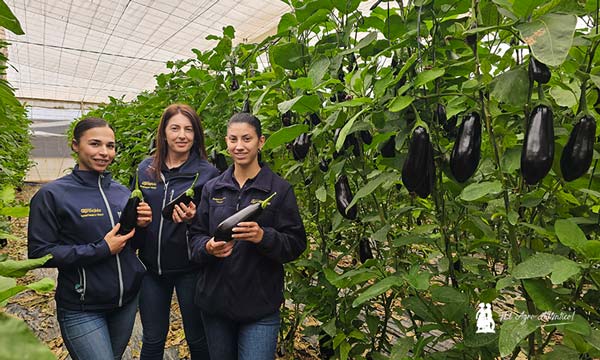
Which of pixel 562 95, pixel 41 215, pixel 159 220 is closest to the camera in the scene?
pixel 562 95

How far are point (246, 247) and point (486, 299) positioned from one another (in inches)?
33.2

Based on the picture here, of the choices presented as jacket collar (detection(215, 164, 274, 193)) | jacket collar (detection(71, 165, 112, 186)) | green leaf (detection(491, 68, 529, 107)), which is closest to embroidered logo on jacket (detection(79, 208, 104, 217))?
jacket collar (detection(71, 165, 112, 186))

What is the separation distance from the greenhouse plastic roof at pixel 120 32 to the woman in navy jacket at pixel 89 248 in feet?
17.2

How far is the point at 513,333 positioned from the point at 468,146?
0.37 m

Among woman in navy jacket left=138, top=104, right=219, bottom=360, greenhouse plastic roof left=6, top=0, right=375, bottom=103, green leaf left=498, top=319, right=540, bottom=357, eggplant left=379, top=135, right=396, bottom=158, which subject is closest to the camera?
green leaf left=498, top=319, right=540, bottom=357

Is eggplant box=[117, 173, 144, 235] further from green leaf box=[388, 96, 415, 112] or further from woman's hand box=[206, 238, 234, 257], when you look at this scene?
green leaf box=[388, 96, 415, 112]

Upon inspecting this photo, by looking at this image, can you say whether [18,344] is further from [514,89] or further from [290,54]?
[290,54]

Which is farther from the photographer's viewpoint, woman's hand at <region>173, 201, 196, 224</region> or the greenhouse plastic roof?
the greenhouse plastic roof

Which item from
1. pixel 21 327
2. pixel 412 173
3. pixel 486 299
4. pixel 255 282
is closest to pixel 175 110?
pixel 255 282

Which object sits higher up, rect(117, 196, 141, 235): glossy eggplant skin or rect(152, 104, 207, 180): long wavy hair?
rect(152, 104, 207, 180): long wavy hair

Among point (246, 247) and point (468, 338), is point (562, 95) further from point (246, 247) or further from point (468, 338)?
point (246, 247)

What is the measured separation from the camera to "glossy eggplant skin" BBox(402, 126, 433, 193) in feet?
2.88

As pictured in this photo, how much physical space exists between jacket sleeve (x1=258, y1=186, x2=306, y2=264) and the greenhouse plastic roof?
5365 mm

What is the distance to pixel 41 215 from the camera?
1.49 m
